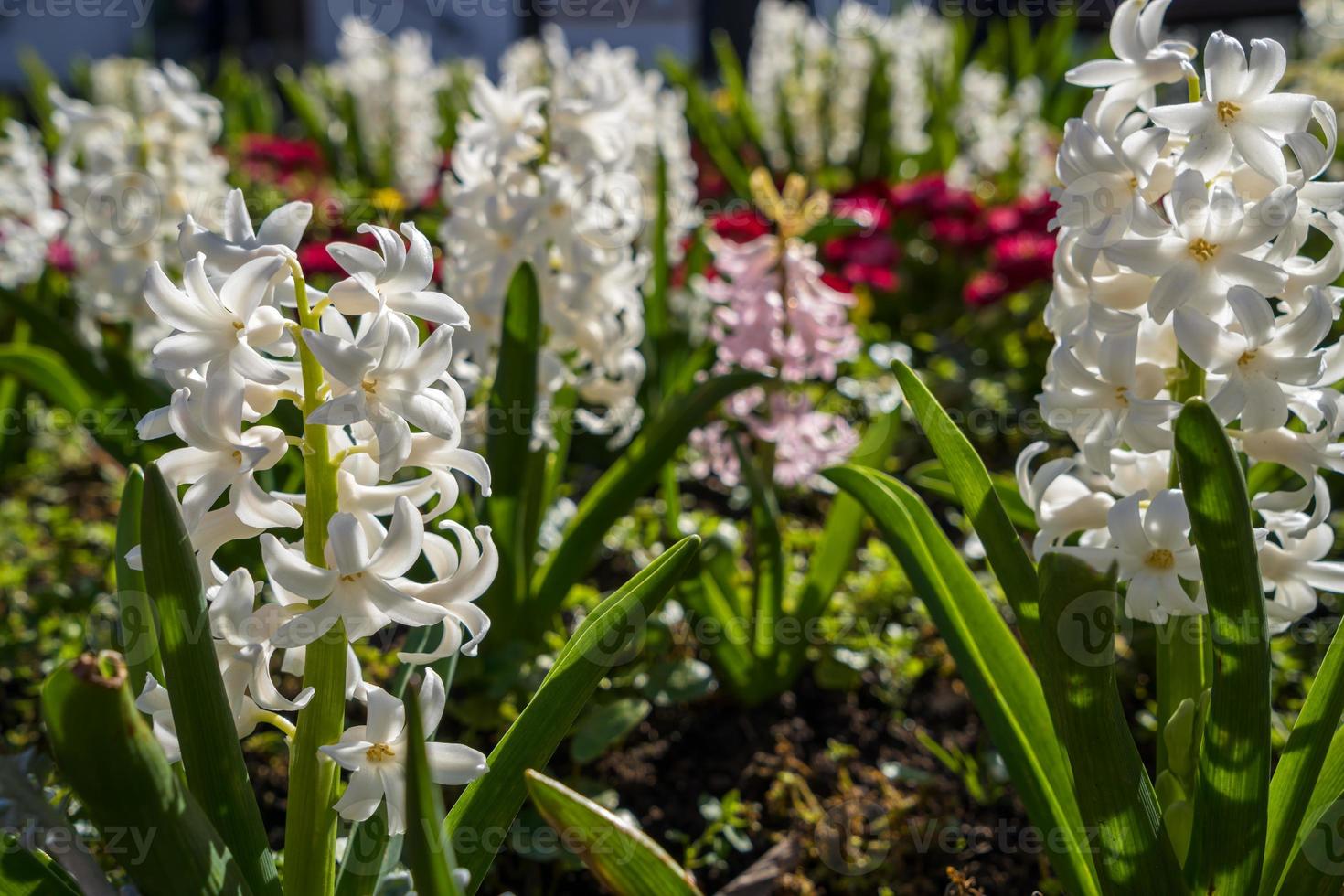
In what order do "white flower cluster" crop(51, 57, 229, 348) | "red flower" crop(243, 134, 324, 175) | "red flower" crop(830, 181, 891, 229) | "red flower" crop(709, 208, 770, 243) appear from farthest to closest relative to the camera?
"red flower" crop(243, 134, 324, 175) → "red flower" crop(830, 181, 891, 229) → "red flower" crop(709, 208, 770, 243) → "white flower cluster" crop(51, 57, 229, 348)

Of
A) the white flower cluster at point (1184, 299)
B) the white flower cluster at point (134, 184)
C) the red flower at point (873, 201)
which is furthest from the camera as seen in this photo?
the red flower at point (873, 201)

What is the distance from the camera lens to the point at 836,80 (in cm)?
567

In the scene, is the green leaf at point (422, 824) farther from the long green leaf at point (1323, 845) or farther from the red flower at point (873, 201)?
the red flower at point (873, 201)

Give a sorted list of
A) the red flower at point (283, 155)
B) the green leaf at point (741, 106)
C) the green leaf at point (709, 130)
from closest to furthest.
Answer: the green leaf at point (709, 130), the red flower at point (283, 155), the green leaf at point (741, 106)

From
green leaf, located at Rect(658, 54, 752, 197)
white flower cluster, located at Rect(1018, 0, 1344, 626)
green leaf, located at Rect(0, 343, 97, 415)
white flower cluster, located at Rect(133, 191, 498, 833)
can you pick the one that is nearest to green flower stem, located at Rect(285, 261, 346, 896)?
white flower cluster, located at Rect(133, 191, 498, 833)

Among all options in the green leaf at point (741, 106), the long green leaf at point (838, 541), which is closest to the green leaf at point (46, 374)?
the long green leaf at point (838, 541)

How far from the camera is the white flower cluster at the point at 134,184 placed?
265 centimetres

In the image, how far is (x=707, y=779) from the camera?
1876mm

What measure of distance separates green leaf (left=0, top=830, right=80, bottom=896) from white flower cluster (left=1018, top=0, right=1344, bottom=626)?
39.2 inches

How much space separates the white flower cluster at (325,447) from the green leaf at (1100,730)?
0.51m

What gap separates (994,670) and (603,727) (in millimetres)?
587

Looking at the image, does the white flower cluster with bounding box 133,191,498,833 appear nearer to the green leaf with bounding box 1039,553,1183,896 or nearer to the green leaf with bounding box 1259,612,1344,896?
the green leaf with bounding box 1039,553,1183,896

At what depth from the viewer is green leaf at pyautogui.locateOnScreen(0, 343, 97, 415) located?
2.33 metres

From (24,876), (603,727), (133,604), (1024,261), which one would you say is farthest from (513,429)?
(1024,261)
